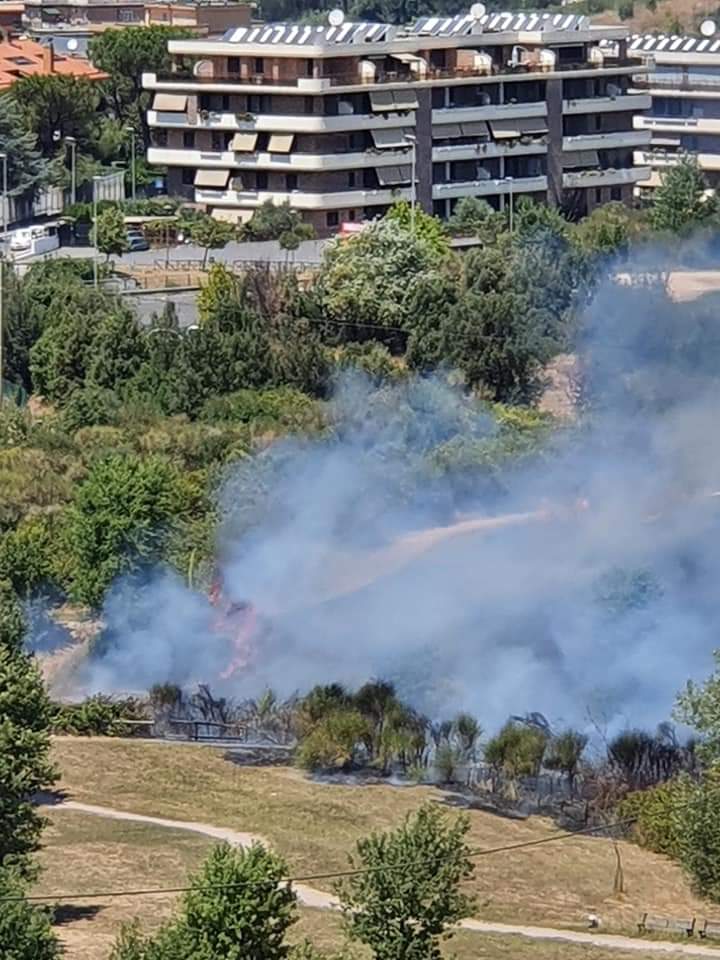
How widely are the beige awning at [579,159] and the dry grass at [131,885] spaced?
51636 mm

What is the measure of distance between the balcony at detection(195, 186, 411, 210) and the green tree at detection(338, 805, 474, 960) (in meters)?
53.5

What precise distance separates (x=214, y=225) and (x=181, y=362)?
2288 centimetres

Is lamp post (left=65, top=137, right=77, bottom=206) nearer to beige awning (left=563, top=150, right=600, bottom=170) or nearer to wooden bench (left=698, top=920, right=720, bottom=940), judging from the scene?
beige awning (left=563, top=150, right=600, bottom=170)

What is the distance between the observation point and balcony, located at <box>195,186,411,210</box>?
80.6 m

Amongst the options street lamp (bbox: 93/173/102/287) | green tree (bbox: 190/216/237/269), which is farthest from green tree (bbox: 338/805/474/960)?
green tree (bbox: 190/216/237/269)

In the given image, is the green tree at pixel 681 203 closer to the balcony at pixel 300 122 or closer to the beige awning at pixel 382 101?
the balcony at pixel 300 122

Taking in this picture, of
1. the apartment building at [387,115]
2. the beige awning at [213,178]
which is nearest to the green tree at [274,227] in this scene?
the apartment building at [387,115]

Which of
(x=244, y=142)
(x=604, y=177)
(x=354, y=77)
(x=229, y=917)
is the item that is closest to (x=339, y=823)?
(x=229, y=917)

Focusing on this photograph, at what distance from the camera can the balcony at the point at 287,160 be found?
8056 cm

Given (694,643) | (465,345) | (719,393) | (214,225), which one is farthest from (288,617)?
(214,225)

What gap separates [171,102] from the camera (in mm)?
83125

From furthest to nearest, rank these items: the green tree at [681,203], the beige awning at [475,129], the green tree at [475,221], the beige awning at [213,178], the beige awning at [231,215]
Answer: the beige awning at [475,129] → the beige awning at [213,178] → the beige awning at [231,215] → the green tree at [681,203] → the green tree at [475,221]

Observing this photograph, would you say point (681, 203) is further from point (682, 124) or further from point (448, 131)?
point (682, 124)

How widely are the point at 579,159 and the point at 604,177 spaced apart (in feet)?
3.81
